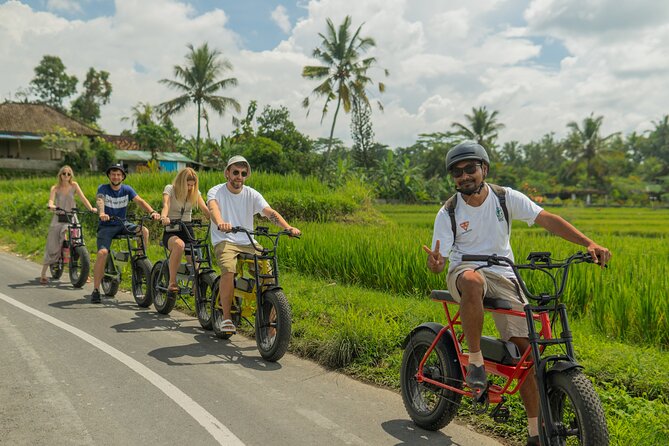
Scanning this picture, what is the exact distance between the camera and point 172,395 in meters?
4.78

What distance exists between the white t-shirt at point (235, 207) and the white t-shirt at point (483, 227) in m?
2.93

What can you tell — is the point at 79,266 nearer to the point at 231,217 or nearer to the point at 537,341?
the point at 231,217

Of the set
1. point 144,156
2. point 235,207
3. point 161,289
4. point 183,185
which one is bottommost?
point 161,289

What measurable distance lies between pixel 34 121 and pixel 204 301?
48.6 metres

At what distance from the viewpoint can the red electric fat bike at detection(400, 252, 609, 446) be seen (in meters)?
3.13

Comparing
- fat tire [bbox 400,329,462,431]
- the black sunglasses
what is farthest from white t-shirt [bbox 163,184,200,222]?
the black sunglasses

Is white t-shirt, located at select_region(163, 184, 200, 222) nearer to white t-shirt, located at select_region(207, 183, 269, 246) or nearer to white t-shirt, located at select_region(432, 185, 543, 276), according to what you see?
white t-shirt, located at select_region(207, 183, 269, 246)

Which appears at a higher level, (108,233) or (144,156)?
(144,156)

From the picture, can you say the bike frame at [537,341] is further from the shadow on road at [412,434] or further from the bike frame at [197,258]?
the bike frame at [197,258]

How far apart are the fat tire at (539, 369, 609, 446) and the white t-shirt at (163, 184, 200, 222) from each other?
217 inches

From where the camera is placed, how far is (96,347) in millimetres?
6184

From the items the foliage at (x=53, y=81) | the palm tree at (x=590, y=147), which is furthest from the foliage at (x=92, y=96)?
the palm tree at (x=590, y=147)

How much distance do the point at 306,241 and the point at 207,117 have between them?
4172 cm

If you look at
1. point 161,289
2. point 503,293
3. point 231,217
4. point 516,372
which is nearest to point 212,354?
point 231,217
